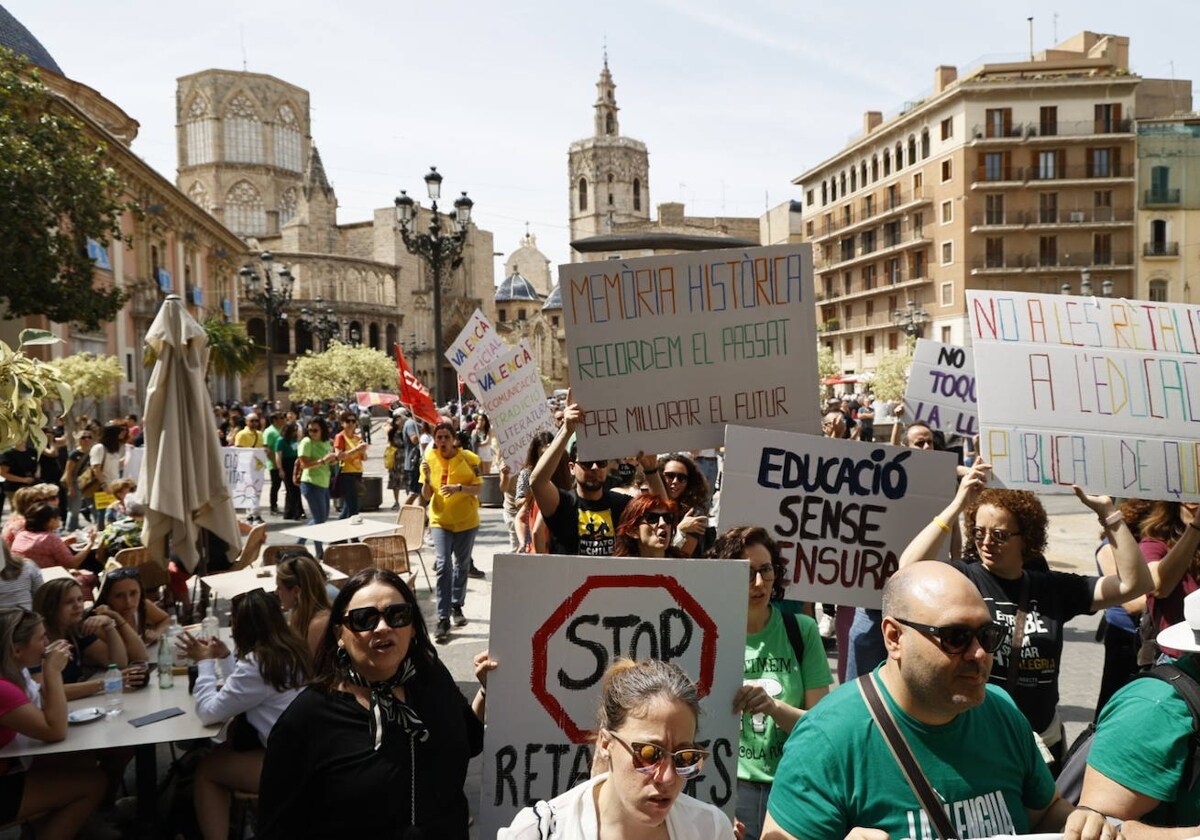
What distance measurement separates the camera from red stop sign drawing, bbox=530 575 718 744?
8.96 ft

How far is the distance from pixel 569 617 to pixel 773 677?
2.69 ft

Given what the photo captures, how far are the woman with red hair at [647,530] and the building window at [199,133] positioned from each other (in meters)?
86.9

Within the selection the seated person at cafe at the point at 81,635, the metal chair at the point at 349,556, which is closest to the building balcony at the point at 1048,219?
the metal chair at the point at 349,556

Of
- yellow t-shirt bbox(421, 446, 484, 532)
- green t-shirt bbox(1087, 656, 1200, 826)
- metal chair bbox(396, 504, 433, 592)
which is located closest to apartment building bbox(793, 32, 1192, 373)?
metal chair bbox(396, 504, 433, 592)

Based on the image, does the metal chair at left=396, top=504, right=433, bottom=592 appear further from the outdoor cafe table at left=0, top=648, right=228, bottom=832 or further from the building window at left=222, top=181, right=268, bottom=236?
the building window at left=222, top=181, right=268, bottom=236

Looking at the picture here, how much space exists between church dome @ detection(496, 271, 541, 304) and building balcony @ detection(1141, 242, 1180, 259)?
72380 mm

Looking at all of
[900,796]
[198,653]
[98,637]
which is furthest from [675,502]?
[98,637]

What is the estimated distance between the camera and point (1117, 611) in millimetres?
4129

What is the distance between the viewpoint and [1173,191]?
1866 inches

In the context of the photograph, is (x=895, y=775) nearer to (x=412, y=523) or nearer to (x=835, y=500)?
(x=835, y=500)

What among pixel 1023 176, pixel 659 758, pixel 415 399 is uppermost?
pixel 1023 176

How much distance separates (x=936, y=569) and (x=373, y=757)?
1583mm

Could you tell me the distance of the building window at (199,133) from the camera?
80.9 m

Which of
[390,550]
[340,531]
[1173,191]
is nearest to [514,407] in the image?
[390,550]
